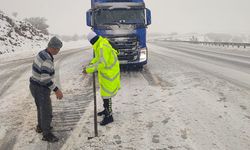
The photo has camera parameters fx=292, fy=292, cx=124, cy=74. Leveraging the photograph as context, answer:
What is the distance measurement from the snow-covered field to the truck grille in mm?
1197

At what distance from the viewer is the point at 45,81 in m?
4.91

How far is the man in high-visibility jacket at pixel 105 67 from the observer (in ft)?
16.9

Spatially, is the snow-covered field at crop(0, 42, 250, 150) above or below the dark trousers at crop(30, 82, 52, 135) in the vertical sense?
below

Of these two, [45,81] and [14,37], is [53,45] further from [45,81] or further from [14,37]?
[14,37]

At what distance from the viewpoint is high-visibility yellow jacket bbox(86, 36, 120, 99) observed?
5.16 meters

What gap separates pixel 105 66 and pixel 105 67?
2.6 inches

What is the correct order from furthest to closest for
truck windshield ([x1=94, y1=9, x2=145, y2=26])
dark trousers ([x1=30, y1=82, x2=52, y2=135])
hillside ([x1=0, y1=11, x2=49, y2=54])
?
1. hillside ([x1=0, y1=11, x2=49, y2=54])
2. truck windshield ([x1=94, y1=9, x2=145, y2=26])
3. dark trousers ([x1=30, y1=82, x2=52, y2=135])

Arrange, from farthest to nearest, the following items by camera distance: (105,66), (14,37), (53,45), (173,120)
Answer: (14,37) → (173,120) → (105,66) → (53,45)

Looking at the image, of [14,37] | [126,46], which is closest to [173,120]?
[126,46]

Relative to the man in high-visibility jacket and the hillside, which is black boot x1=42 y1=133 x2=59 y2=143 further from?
the hillside

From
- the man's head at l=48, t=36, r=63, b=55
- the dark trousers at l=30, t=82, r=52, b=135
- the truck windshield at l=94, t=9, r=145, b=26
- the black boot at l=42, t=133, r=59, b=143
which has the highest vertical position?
the truck windshield at l=94, t=9, r=145, b=26

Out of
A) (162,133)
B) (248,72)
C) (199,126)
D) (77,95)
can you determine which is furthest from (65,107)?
(248,72)

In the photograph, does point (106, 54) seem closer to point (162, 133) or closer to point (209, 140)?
point (162, 133)

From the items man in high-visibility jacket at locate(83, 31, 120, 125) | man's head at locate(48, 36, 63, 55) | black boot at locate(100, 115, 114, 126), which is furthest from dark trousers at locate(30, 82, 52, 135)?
black boot at locate(100, 115, 114, 126)
